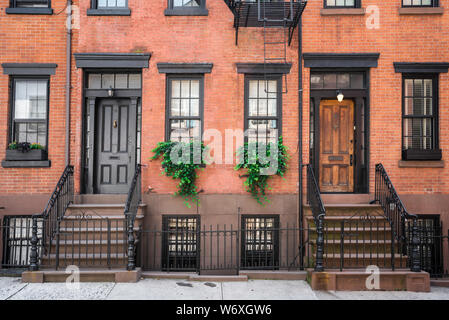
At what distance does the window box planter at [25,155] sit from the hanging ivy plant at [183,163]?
9.09ft

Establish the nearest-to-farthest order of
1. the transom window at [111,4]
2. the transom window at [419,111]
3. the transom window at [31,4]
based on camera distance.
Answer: the transom window at [419,111]
the transom window at [111,4]
the transom window at [31,4]

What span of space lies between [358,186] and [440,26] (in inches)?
170

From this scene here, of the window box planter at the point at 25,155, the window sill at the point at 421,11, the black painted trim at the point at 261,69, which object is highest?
the window sill at the point at 421,11

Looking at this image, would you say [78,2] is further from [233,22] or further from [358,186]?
[358,186]

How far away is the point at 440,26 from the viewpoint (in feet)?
27.6

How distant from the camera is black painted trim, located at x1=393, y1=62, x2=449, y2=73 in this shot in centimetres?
833

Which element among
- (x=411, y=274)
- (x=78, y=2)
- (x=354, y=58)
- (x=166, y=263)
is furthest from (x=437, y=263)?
(x=78, y=2)

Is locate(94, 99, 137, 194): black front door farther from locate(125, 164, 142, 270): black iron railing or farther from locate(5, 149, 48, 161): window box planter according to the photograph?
locate(5, 149, 48, 161): window box planter

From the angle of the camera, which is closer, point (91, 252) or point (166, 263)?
point (91, 252)

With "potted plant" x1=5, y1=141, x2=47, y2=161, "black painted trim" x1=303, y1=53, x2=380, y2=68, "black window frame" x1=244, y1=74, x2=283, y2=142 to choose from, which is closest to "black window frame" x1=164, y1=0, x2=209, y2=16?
"black window frame" x1=244, y1=74, x2=283, y2=142

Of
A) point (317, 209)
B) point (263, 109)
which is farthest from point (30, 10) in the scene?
point (317, 209)

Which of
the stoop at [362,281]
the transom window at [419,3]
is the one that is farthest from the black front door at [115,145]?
the transom window at [419,3]

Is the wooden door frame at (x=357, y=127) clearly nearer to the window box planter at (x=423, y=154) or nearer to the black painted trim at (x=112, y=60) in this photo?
the window box planter at (x=423, y=154)

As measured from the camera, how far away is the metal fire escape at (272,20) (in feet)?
24.8
